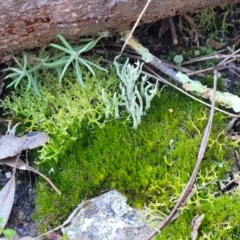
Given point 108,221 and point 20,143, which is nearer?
point 108,221

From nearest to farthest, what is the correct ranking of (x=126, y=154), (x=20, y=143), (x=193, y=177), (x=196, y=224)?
1. (x=196, y=224)
2. (x=193, y=177)
3. (x=126, y=154)
4. (x=20, y=143)

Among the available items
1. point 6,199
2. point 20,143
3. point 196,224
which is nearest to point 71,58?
point 20,143

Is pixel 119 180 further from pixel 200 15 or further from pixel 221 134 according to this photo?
pixel 200 15

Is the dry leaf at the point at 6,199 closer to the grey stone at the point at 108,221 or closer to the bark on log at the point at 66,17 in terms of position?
the grey stone at the point at 108,221

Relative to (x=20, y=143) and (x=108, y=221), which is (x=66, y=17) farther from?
(x=108, y=221)

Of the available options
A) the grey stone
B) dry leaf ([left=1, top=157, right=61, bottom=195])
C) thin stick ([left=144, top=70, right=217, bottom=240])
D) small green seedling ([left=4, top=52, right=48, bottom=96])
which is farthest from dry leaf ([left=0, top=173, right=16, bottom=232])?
thin stick ([left=144, top=70, right=217, bottom=240])

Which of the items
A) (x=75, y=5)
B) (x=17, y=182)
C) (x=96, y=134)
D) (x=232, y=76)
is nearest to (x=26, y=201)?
(x=17, y=182)

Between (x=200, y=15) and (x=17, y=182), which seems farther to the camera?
(x=200, y=15)
